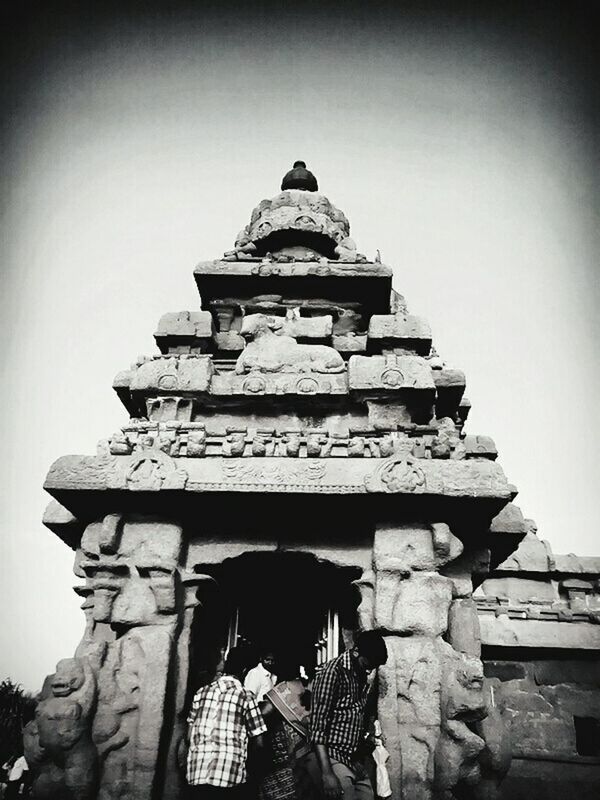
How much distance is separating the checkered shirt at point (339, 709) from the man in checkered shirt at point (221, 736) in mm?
629

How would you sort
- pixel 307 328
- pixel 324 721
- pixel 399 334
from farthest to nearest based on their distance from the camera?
pixel 307 328 < pixel 399 334 < pixel 324 721

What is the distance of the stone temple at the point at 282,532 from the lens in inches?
201

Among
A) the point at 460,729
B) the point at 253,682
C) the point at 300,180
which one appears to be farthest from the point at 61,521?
the point at 300,180

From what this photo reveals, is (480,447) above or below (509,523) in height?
above

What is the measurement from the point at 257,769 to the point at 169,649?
1.23 metres

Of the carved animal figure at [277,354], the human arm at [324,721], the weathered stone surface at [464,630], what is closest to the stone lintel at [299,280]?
the carved animal figure at [277,354]

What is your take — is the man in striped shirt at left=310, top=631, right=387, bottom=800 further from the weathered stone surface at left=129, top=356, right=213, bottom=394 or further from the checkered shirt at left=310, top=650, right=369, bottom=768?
the weathered stone surface at left=129, top=356, right=213, bottom=394

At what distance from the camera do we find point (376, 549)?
5.79m

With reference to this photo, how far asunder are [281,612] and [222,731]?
3.63 metres

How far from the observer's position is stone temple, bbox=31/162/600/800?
5.10 metres

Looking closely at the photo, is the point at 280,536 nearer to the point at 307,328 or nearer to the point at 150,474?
the point at 150,474

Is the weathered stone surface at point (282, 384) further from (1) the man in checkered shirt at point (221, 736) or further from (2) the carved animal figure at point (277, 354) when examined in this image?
(1) the man in checkered shirt at point (221, 736)

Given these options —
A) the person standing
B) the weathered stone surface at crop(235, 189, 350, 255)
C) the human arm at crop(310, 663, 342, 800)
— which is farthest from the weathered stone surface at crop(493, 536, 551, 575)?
the human arm at crop(310, 663, 342, 800)

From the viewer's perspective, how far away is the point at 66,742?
4.92 metres
